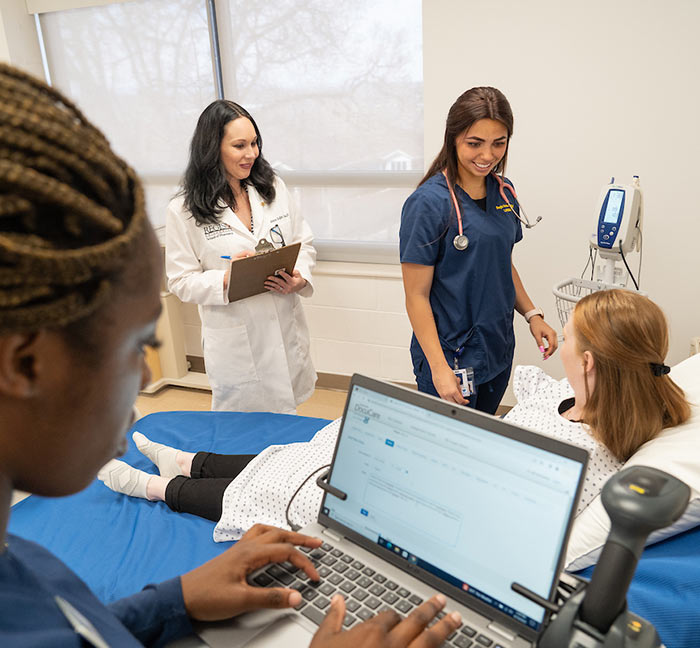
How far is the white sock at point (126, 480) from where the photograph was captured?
166 centimetres

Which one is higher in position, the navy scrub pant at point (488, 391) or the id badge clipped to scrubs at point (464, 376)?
the id badge clipped to scrubs at point (464, 376)

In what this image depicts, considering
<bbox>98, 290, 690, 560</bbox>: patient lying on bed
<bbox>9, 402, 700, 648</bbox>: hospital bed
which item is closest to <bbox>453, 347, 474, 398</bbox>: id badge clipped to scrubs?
<bbox>98, 290, 690, 560</bbox>: patient lying on bed

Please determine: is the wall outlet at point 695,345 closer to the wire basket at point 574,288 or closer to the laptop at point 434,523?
the wire basket at point 574,288

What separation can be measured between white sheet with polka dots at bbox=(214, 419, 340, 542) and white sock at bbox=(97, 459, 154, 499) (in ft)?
0.91

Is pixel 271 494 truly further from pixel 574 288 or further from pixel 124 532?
pixel 574 288

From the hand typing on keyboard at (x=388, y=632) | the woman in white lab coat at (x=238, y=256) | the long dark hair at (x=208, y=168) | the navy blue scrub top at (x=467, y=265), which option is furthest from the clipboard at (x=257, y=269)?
the hand typing on keyboard at (x=388, y=632)

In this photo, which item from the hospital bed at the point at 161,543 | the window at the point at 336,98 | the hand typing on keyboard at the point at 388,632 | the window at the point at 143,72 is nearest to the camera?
the hand typing on keyboard at the point at 388,632

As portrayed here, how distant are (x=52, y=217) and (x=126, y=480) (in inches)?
54.6

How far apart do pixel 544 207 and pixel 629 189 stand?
66 cm

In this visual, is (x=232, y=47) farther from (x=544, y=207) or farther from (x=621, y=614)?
(x=621, y=614)

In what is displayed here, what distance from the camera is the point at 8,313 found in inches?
15.8

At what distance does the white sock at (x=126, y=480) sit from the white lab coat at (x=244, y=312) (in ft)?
2.33

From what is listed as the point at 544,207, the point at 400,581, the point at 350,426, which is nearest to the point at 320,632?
the point at 400,581

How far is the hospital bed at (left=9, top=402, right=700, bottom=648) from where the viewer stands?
1058 mm
